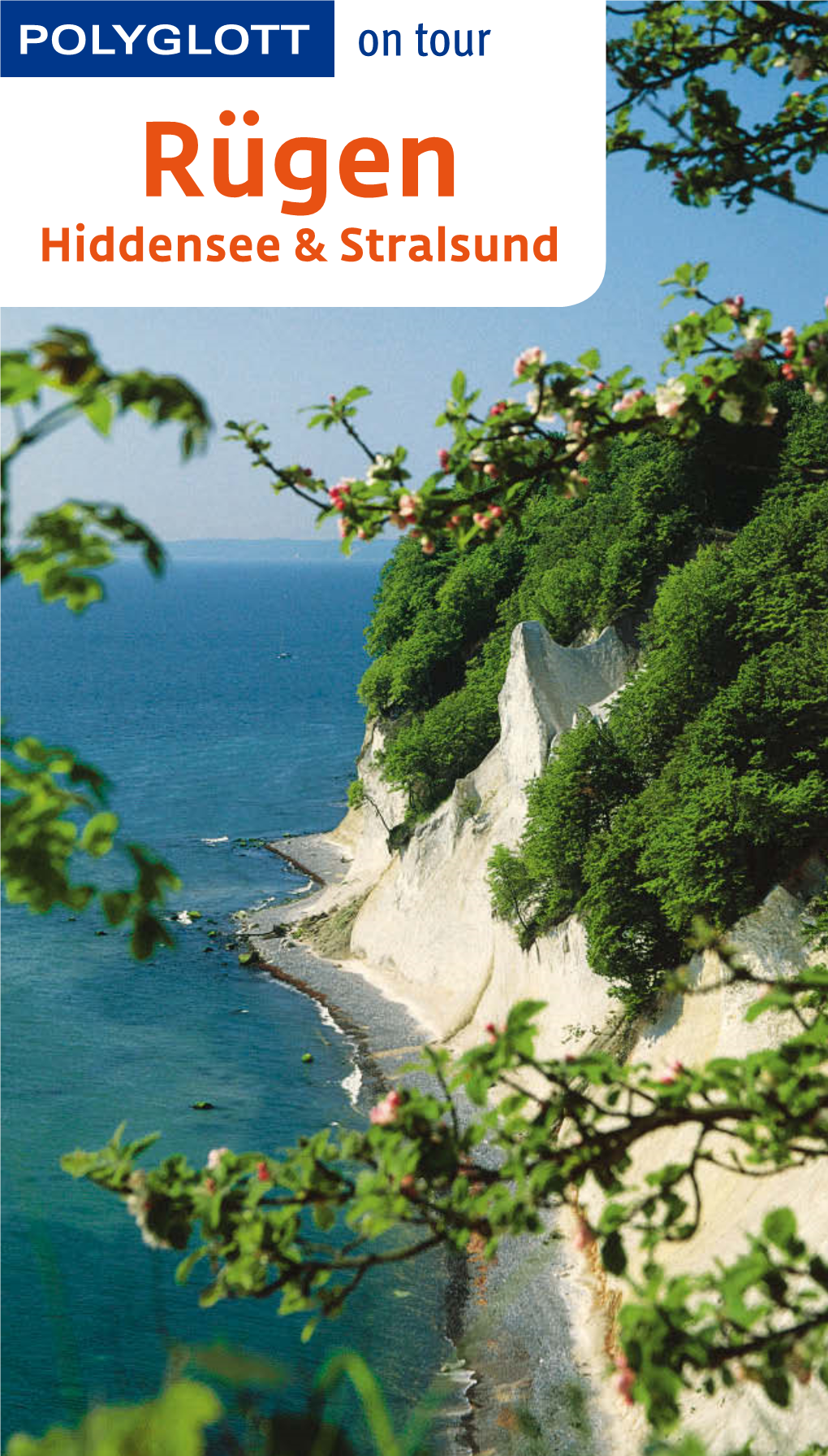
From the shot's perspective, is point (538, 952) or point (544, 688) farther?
point (544, 688)

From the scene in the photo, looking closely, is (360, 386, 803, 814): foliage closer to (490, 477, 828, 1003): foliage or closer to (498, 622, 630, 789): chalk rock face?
(498, 622, 630, 789): chalk rock face

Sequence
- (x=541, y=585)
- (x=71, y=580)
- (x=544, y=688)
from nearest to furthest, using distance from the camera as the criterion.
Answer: (x=71, y=580)
(x=544, y=688)
(x=541, y=585)

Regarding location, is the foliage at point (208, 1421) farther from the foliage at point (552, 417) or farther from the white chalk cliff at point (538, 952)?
the white chalk cliff at point (538, 952)

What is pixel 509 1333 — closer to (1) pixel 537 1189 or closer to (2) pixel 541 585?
(1) pixel 537 1189

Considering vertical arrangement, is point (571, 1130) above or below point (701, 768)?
above

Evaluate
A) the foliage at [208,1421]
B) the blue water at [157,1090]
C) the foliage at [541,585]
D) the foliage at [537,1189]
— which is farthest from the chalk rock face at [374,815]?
the foliage at [208,1421]

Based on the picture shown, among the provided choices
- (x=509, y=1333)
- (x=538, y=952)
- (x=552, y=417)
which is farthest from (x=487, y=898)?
(x=552, y=417)

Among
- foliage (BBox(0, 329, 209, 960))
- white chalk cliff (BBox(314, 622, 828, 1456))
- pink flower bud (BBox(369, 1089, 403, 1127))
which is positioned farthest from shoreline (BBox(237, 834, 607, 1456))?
foliage (BBox(0, 329, 209, 960))

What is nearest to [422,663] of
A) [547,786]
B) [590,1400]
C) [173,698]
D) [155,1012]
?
[155,1012]

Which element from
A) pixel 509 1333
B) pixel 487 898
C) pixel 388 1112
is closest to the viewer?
pixel 388 1112
